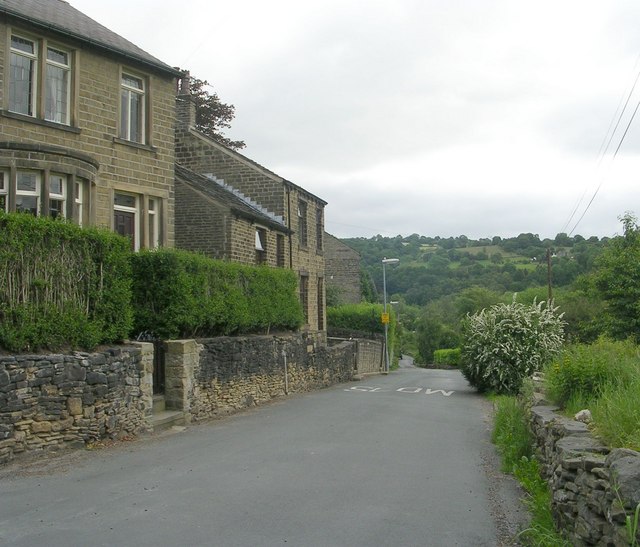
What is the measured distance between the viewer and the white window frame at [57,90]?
17.2m

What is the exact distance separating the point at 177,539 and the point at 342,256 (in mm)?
51228

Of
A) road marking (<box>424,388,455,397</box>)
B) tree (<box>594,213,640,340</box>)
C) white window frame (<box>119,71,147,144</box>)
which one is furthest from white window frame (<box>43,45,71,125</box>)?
tree (<box>594,213,640,340</box>)

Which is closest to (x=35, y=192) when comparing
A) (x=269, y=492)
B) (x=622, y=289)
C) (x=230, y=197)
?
(x=269, y=492)

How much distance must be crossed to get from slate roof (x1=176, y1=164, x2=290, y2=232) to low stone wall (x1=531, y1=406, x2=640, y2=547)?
18746 millimetres

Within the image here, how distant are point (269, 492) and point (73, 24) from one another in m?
14.8

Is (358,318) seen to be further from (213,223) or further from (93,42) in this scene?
(93,42)

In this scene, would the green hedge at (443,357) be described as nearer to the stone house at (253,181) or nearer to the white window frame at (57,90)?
the stone house at (253,181)

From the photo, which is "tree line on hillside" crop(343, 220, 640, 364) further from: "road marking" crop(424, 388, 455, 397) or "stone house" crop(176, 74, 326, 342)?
"stone house" crop(176, 74, 326, 342)

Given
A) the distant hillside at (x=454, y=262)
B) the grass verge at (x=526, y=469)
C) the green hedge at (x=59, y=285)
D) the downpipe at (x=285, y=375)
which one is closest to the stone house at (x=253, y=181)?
the downpipe at (x=285, y=375)

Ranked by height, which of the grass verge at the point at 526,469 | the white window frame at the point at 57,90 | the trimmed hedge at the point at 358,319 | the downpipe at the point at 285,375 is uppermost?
the white window frame at the point at 57,90

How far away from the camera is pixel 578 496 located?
6.18 m

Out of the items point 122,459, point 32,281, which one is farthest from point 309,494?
point 32,281

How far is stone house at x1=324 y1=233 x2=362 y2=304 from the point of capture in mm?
57156

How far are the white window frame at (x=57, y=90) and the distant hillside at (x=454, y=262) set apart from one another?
71388 mm
